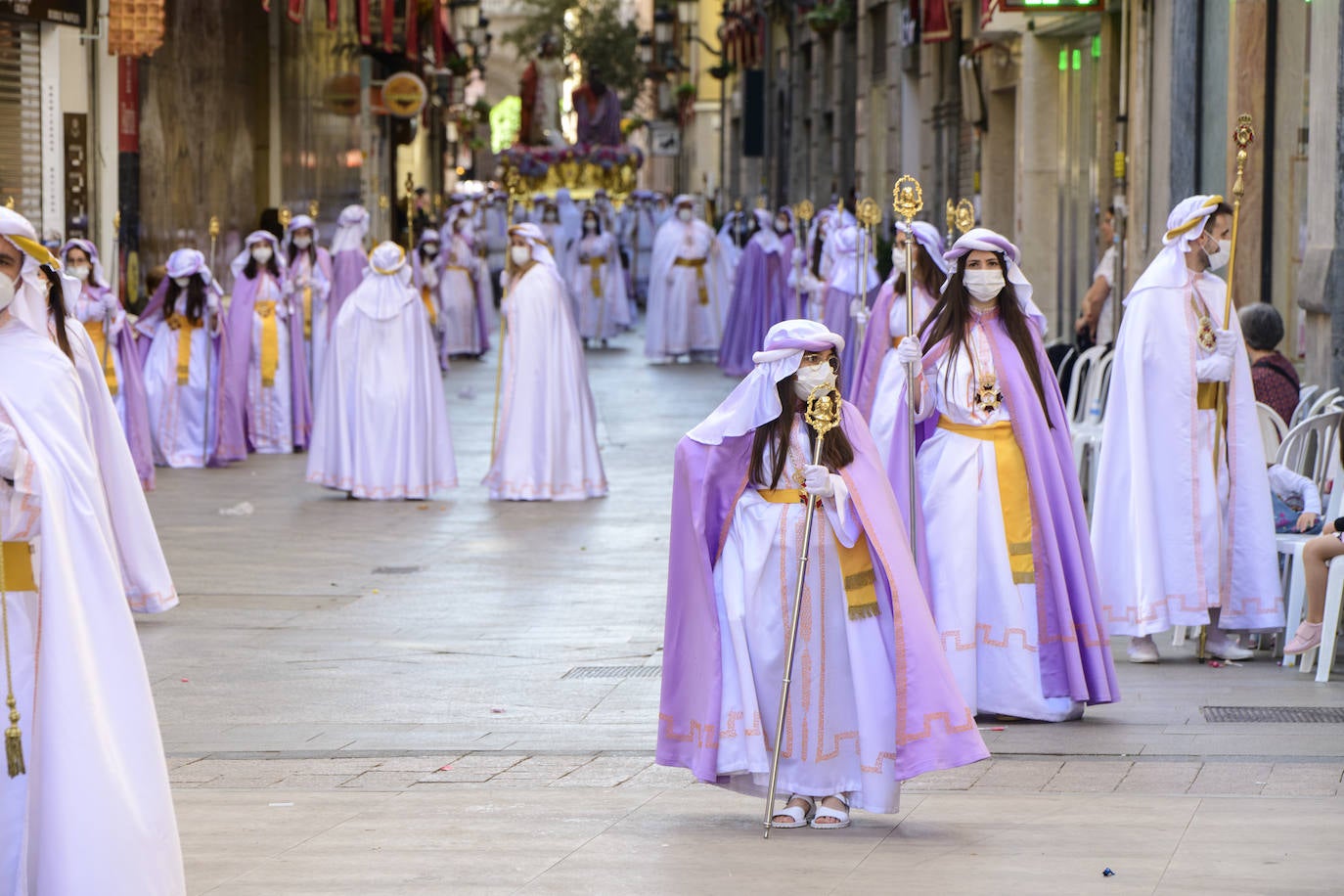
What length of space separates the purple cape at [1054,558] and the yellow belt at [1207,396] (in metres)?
1.53

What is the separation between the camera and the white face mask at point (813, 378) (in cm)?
664

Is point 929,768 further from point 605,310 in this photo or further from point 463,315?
point 605,310

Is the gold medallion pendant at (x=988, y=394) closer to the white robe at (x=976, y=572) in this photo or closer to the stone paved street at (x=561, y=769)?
the white robe at (x=976, y=572)

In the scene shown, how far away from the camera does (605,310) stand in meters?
35.4

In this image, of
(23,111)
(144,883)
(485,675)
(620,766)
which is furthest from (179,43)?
(144,883)

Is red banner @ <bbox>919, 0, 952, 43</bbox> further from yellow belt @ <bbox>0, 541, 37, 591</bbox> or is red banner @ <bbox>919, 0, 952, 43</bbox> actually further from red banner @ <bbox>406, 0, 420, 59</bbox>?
yellow belt @ <bbox>0, 541, 37, 591</bbox>

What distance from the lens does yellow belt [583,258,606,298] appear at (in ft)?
115

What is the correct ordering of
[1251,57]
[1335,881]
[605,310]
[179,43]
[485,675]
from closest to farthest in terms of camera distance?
1. [1335,881]
2. [485,675]
3. [1251,57]
4. [179,43]
5. [605,310]

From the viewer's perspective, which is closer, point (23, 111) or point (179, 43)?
point (23, 111)

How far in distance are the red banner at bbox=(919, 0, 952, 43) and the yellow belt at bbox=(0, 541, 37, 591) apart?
21.9 m

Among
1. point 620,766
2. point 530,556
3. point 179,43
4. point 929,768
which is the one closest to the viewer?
point 929,768

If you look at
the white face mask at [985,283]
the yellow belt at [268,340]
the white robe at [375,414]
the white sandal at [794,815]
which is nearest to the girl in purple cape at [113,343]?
the white robe at [375,414]

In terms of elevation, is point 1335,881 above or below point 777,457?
below

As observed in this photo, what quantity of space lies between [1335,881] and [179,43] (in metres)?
19.4
